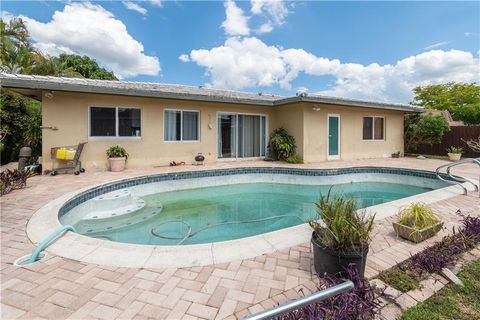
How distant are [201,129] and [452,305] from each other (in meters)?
9.81

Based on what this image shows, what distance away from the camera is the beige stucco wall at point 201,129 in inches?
336

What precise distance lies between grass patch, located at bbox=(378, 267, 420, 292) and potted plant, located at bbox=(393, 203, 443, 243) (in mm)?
983

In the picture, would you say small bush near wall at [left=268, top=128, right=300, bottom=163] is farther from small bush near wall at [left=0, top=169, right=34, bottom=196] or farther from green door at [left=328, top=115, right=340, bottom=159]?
small bush near wall at [left=0, top=169, right=34, bottom=196]

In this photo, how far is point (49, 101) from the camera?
8.26 metres

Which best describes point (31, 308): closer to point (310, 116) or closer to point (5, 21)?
point (310, 116)

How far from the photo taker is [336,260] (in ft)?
7.85

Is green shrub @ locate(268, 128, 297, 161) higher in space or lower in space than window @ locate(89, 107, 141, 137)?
lower

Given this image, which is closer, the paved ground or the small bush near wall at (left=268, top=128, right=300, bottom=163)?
the paved ground

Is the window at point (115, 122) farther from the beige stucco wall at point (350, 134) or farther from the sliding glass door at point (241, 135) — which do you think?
the beige stucco wall at point (350, 134)

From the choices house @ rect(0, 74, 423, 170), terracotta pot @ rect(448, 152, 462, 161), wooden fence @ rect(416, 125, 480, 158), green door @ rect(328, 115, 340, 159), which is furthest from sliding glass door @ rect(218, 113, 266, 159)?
wooden fence @ rect(416, 125, 480, 158)

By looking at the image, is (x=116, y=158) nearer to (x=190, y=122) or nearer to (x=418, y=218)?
(x=190, y=122)

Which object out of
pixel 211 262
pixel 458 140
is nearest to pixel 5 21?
pixel 211 262

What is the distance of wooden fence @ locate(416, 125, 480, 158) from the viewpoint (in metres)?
14.2

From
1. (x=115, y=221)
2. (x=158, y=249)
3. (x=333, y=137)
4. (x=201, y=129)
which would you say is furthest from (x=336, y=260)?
(x=333, y=137)
